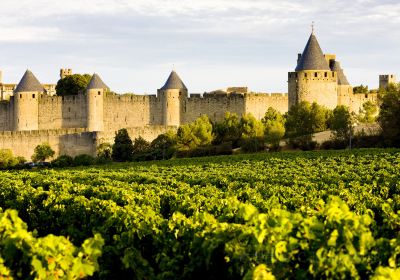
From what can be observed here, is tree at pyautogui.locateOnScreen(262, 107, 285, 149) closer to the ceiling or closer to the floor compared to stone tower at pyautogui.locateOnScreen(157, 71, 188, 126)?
closer to the floor

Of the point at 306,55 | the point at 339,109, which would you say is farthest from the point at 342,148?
the point at 306,55

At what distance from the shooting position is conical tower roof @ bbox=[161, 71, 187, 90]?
46.6 m

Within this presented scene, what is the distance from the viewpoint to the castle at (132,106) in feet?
138

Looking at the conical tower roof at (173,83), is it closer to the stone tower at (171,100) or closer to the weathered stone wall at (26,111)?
the stone tower at (171,100)

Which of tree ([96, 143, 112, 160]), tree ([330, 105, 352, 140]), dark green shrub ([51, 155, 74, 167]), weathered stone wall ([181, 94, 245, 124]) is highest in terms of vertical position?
weathered stone wall ([181, 94, 245, 124])

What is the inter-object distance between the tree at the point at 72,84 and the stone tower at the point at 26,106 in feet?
25.2

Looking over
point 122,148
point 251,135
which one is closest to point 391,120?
point 251,135

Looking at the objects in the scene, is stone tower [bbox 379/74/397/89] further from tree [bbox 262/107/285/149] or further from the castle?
tree [bbox 262/107/285/149]

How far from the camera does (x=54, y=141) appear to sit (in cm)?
4241

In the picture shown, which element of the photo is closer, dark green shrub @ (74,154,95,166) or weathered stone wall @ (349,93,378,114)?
dark green shrub @ (74,154,95,166)

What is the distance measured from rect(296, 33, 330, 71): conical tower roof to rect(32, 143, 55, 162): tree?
13.3 metres

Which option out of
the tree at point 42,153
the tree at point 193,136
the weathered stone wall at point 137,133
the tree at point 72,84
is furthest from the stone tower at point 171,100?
the tree at point 72,84

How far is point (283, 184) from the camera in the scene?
59.3ft

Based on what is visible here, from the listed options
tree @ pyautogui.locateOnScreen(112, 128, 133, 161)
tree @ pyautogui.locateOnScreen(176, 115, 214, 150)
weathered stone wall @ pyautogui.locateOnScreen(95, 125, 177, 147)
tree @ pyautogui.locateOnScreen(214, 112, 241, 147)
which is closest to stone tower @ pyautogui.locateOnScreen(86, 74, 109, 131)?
weathered stone wall @ pyautogui.locateOnScreen(95, 125, 177, 147)
